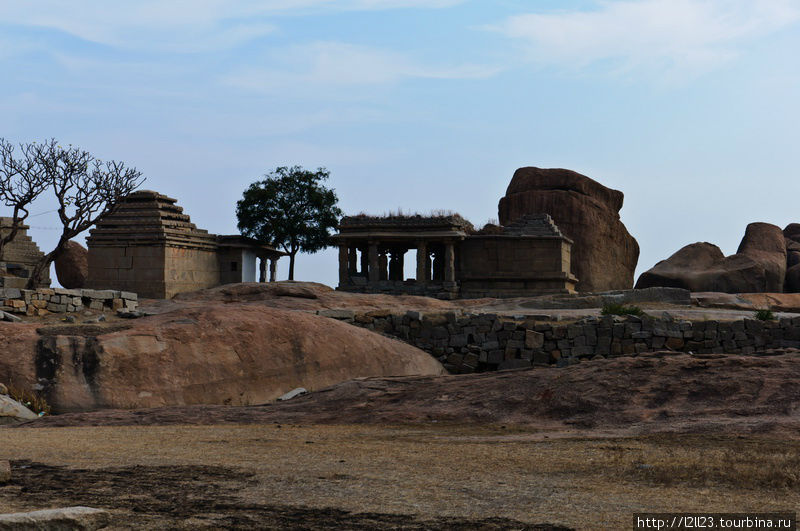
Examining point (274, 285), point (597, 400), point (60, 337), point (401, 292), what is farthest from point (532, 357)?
point (401, 292)

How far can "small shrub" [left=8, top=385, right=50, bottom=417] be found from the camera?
1398 centimetres

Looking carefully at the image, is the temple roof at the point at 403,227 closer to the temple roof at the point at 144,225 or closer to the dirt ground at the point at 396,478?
the temple roof at the point at 144,225

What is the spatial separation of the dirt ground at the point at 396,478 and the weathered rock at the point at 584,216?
37352mm

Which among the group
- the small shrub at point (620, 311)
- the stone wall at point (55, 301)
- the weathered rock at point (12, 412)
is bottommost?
the weathered rock at point (12, 412)

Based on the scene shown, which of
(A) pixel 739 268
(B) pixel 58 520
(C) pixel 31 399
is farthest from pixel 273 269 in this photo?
(B) pixel 58 520

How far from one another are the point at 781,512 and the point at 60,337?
1246cm

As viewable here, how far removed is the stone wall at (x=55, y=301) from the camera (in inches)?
834

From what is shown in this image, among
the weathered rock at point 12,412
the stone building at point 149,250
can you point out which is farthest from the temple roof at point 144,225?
the weathered rock at point 12,412

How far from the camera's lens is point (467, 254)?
41.0 meters

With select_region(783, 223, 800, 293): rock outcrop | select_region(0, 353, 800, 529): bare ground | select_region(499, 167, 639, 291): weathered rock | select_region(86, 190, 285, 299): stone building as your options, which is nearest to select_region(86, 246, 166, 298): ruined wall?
select_region(86, 190, 285, 299): stone building

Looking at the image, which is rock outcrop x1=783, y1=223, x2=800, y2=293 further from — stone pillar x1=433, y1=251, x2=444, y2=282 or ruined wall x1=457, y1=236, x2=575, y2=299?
stone pillar x1=433, y1=251, x2=444, y2=282

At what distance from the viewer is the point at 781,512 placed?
602 centimetres

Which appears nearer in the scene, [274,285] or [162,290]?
[274,285]

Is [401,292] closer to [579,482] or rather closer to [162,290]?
[162,290]
